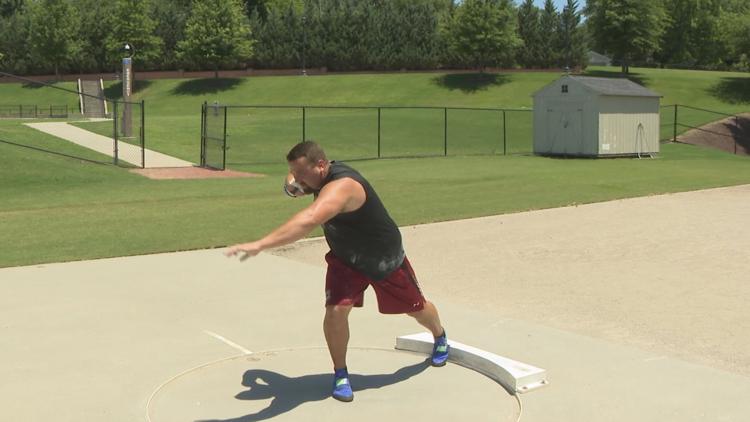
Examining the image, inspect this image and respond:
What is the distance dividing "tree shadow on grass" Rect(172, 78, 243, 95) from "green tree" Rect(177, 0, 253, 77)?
4.90 feet

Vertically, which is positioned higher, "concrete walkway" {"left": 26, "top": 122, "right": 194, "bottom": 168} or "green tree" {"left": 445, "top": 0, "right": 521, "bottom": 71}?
"green tree" {"left": 445, "top": 0, "right": 521, "bottom": 71}

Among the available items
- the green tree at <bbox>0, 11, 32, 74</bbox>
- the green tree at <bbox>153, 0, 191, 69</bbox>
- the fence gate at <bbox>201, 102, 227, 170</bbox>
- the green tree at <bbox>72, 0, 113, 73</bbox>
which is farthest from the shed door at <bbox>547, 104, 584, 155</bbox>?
the green tree at <bbox>0, 11, 32, 74</bbox>

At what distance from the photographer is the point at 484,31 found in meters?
63.0

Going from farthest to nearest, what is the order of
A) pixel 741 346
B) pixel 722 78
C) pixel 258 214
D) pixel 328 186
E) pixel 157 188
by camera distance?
pixel 722 78, pixel 157 188, pixel 258 214, pixel 741 346, pixel 328 186

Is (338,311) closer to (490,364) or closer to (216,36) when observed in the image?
(490,364)

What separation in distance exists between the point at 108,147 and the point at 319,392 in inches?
912

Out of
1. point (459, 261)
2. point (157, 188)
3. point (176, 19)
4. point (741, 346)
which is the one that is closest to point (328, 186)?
point (741, 346)

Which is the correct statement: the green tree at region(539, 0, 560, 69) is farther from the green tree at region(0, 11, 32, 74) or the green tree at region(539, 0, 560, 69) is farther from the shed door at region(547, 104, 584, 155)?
the green tree at region(0, 11, 32, 74)

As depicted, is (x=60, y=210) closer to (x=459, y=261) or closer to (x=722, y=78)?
(x=459, y=261)

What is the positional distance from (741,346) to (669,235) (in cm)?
551

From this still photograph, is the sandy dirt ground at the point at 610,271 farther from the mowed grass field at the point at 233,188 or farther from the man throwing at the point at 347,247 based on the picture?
the man throwing at the point at 347,247

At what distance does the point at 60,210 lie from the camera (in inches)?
550

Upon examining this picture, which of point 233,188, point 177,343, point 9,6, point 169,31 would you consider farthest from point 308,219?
point 9,6

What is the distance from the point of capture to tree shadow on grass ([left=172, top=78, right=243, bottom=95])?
65.3m
